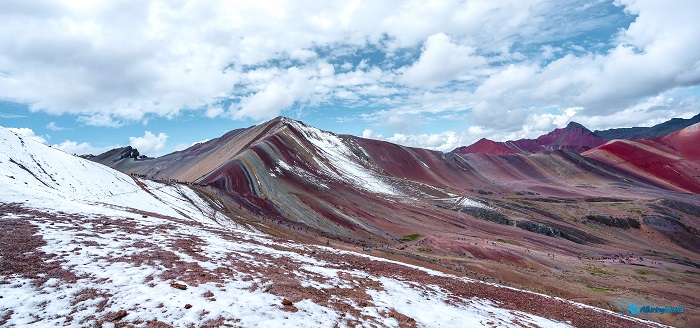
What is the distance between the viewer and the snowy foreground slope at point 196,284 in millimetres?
8938

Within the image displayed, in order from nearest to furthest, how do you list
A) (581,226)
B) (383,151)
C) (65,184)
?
(65,184)
(581,226)
(383,151)

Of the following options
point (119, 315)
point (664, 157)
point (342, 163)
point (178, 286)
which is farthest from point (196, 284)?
point (664, 157)

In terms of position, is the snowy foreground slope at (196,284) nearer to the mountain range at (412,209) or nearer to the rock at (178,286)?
the rock at (178,286)

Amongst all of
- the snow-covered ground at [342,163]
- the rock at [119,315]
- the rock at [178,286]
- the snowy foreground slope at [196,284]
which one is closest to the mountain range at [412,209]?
the snowy foreground slope at [196,284]

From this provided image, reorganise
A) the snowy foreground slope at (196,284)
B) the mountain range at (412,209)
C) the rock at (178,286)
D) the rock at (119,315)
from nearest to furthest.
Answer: the rock at (119,315) → the snowy foreground slope at (196,284) → the rock at (178,286) → the mountain range at (412,209)

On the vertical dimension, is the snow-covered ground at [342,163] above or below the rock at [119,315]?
above

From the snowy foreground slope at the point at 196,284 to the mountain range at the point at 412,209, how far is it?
0.32m

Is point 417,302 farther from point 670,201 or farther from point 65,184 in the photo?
point 670,201

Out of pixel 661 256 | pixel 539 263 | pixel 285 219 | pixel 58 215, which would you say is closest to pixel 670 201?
pixel 661 256

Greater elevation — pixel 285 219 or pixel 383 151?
pixel 383 151

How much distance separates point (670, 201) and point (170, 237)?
12498 cm

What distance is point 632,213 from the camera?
87438mm

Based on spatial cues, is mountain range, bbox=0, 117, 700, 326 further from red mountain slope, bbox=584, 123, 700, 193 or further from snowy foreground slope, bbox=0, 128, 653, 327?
red mountain slope, bbox=584, 123, 700, 193

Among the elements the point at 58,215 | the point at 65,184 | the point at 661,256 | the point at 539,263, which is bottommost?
the point at 661,256
